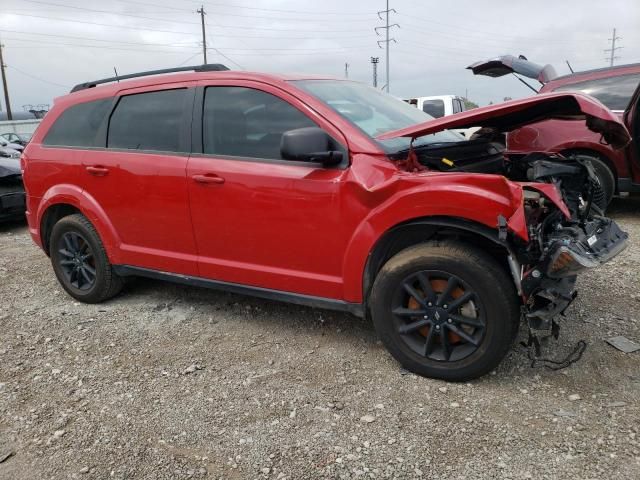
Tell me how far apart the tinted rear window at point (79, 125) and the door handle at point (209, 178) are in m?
1.19

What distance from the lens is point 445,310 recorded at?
9.31 ft

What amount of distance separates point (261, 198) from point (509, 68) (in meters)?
3.94

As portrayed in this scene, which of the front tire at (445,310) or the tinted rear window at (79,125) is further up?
the tinted rear window at (79,125)

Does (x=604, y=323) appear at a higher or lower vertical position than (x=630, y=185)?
lower

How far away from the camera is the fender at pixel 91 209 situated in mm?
4074

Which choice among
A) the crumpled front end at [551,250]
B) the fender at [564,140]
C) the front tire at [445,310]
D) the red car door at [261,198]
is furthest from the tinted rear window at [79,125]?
the fender at [564,140]

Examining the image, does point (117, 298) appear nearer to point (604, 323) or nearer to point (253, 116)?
point (253, 116)

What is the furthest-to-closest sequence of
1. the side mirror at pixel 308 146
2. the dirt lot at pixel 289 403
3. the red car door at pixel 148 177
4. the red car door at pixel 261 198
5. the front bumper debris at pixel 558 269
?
the red car door at pixel 148 177
the red car door at pixel 261 198
the side mirror at pixel 308 146
the front bumper debris at pixel 558 269
the dirt lot at pixel 289 403

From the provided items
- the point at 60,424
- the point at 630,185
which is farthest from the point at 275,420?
the point at 630,185

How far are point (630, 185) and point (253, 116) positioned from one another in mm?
4848

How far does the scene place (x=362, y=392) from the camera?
2.89 metres

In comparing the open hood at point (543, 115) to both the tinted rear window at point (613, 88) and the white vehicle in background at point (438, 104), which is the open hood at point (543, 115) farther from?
the white vehicle in background at point (438, 104)

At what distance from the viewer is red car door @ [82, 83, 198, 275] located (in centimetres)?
363

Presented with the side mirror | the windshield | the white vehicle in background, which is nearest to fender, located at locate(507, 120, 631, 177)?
the windshield
